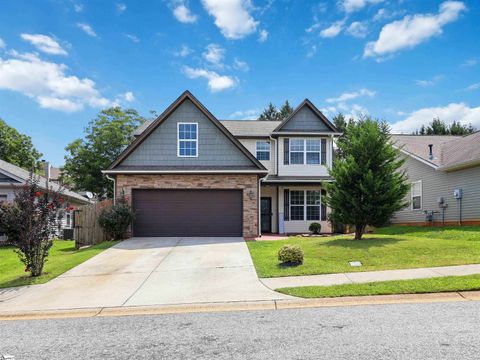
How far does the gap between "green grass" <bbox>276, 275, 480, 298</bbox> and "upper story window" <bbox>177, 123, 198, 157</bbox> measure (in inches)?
434

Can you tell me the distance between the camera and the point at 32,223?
35.5ft

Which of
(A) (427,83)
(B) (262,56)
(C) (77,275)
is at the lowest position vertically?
(C) (77,275)

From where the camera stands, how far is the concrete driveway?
808 cm

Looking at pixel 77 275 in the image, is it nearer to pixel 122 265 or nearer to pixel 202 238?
pixel 122 265

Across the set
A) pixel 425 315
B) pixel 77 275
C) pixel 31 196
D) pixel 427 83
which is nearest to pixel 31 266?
pixel 77 275

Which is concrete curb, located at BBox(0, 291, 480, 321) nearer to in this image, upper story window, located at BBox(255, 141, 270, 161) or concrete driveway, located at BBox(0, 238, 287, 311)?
concrete driveway, located at BBox(0, 238, 287, 311)

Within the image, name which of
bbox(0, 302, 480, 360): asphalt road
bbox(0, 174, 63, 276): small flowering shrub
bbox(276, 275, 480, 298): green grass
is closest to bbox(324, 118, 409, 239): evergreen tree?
bbox(276, 275, 480, 298): green grass

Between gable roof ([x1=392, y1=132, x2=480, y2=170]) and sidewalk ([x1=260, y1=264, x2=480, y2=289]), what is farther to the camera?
gable roof ([x1=392, y1=132, x2=480, y2=170])

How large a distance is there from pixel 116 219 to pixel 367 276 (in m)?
11.3

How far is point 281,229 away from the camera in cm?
2055

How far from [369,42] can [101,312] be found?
14.1 meters

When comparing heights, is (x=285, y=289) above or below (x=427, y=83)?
below

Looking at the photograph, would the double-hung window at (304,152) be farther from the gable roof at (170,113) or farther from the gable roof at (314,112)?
the gable roof at (170,113)

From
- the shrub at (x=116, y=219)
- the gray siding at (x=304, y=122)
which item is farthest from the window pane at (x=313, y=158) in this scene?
the shrub at (x=116, y=219)
